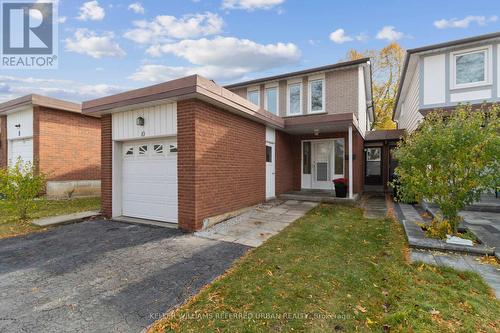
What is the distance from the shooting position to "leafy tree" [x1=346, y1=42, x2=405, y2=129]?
2322cm

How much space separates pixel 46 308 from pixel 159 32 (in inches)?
363

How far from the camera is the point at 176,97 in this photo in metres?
5.54

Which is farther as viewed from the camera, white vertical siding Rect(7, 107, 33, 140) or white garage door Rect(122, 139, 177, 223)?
white vertical siding Rect(7, 107, 33, 140)

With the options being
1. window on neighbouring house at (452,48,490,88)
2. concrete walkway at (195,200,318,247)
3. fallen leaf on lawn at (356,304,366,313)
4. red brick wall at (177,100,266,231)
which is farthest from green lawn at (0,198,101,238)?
window on neighbouring house at (452,48,490,88)

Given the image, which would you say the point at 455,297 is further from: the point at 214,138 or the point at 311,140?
the point at 311,140

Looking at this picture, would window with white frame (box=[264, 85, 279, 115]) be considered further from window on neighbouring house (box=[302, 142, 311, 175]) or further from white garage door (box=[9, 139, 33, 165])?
white garage door (box=[9, 139, 33, 165])

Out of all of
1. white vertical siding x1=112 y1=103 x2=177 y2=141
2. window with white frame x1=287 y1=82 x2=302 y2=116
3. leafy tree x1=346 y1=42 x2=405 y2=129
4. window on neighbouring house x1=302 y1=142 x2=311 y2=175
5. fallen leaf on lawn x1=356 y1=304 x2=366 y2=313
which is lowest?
fallen leaf on lawn x1=356 y1=304 x2=366 y2=313

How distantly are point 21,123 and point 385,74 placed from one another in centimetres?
2849

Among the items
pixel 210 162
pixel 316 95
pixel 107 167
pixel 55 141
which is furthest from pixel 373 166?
pixel 55 141

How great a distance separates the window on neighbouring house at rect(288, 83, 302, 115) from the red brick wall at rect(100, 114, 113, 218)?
26.9ft

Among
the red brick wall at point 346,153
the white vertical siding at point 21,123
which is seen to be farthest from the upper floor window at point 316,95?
the white vertical siding at point 21,123

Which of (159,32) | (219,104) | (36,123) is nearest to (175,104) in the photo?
(219,104)

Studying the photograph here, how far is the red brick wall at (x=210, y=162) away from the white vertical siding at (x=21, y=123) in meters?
9.49

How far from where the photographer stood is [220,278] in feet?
11.3
